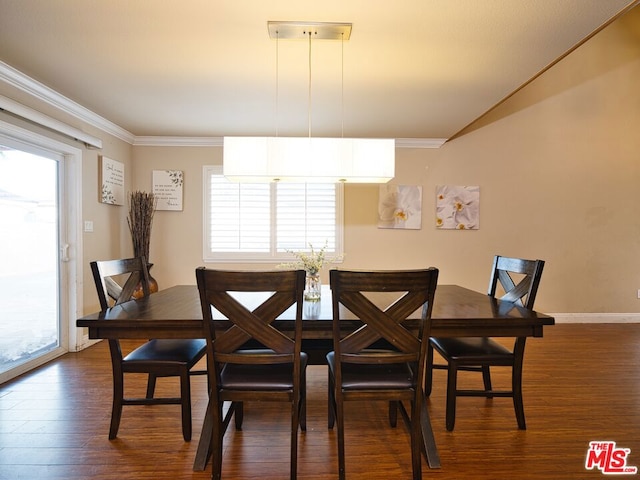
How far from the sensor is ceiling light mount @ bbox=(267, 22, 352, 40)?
1992 mm

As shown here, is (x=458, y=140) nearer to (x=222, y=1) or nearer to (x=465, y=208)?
(x=465, y=208)

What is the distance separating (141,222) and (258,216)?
133cm

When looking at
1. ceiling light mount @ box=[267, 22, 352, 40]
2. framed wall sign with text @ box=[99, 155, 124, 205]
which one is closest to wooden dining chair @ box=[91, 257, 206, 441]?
ceiling light mount @ box=[267, 22, 352, 40]

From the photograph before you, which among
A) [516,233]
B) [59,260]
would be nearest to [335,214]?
[516,233]

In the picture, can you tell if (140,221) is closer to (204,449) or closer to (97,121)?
(97,121)

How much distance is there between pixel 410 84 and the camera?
2781 millimetres

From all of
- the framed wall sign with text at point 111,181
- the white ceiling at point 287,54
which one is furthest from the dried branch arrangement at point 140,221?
the white ceiling at point 287,54

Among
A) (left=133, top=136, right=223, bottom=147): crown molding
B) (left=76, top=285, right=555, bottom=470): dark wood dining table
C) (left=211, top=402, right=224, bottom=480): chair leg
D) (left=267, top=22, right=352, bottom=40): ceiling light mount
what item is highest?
(left=267, top=22, right=352, bottom=40): ceiling light mount

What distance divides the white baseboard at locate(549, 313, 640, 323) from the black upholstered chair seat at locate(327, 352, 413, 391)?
380 cm

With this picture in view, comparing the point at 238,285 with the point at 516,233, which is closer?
the point at 238,285

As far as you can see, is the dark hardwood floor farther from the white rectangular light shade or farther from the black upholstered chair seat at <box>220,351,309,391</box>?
the white rectangular light shade

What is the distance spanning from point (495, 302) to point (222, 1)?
7.32 ft

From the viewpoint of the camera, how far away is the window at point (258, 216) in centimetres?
442

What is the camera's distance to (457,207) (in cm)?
447
